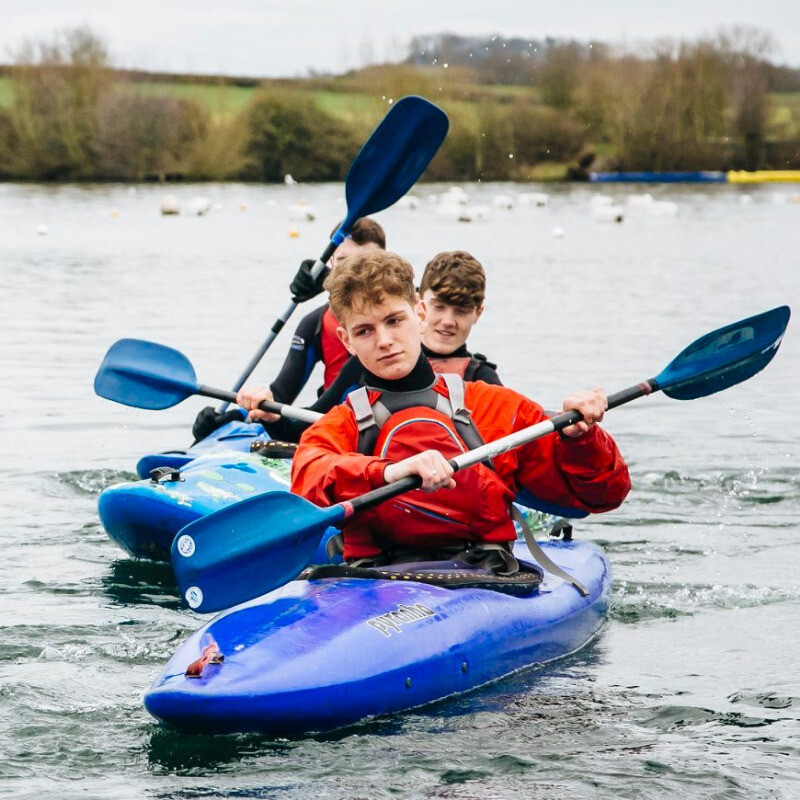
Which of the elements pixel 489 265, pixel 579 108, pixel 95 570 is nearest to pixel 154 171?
pixel 579 108

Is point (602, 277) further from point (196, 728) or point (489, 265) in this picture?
point (196, 728)

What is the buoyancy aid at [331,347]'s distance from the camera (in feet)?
21.1

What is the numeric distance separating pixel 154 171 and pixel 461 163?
9970 mm

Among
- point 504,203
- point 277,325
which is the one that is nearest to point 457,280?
point 277,325

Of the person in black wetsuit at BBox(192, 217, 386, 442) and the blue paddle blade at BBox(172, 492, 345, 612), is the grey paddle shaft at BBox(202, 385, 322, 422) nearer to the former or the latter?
the person in black wetsuit at BBox(192, 217, 386, 442)

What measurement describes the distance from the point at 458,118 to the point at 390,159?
962 inches

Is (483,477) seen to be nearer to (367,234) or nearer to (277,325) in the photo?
(367,234)

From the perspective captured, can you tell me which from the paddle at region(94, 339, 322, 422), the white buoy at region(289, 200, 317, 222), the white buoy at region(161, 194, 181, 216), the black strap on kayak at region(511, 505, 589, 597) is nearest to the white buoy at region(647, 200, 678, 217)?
the white buoy at region(289, 200, 317, 222)

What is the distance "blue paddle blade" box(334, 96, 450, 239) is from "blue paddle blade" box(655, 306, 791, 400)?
231 centimetres

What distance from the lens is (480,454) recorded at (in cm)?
415

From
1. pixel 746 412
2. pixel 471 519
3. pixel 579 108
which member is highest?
pixel 579 108

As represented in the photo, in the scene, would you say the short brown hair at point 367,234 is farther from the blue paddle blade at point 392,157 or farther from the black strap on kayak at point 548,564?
the black strap on kayak at point 548,564

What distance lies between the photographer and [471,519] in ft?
14.2

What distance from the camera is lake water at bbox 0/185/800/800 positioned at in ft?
12.0
